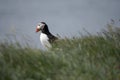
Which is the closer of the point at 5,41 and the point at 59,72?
the point at 59,72

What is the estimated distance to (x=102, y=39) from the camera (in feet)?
24.8

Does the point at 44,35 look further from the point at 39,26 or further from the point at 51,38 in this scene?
the point at 39,26

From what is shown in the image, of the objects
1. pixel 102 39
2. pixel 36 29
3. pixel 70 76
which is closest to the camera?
pixel 70 76

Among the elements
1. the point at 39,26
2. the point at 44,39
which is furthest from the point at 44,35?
the point at 39,26

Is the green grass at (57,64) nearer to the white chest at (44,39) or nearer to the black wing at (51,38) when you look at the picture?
the black wing at (51,38)

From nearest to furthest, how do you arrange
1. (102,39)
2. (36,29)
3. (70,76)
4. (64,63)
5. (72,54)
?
(70,76) < (64,63) < (72,54) < (102,39) < (36,29)

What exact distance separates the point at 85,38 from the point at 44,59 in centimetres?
235

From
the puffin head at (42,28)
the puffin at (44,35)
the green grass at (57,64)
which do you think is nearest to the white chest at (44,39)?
the puffin at (44,35)

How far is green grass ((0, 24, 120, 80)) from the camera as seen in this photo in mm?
5375

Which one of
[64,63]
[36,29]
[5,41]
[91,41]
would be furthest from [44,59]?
[36,29]

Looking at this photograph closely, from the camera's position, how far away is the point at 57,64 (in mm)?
5684

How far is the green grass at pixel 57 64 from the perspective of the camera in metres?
5.38

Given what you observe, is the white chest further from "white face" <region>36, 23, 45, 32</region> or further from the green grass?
the green grass

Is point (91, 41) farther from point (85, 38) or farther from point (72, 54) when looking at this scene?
point (72, 54)
